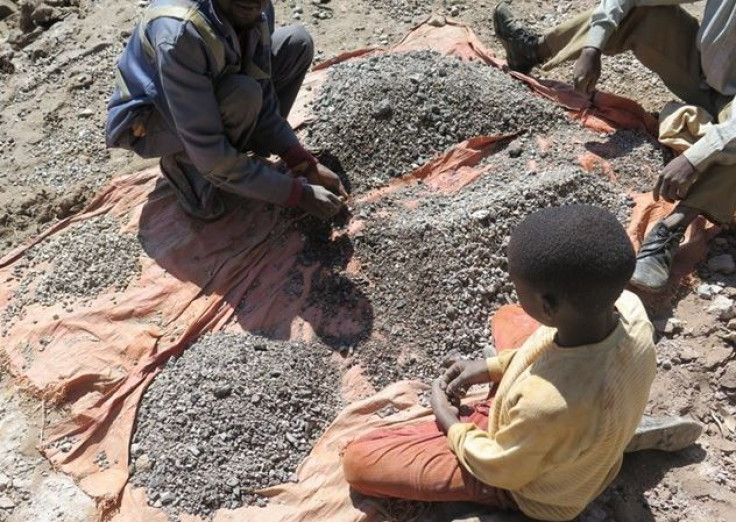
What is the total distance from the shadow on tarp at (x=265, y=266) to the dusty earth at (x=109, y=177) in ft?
2.24

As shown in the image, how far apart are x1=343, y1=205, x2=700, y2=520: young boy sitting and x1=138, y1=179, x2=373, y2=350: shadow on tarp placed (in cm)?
85

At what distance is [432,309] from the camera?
271 centimetres

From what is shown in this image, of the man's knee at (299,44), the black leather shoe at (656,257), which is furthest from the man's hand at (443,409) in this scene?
the man's knee at (299,44)

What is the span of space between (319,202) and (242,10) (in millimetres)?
745

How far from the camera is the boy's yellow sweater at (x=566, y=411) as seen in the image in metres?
1.59

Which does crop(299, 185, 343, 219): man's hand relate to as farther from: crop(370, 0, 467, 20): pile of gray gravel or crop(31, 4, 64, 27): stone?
crop(31, 4, 64, 27): stone

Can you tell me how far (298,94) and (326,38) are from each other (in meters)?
0.83

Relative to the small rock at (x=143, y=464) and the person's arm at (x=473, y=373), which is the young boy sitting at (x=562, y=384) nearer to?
the person's arm at (x=473, y=373)

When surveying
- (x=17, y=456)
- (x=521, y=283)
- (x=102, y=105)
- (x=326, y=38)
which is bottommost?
(x=17, y=456)

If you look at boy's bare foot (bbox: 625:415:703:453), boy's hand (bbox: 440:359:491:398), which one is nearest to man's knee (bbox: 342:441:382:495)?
boy's hand (bbox: 440:359:491:398)

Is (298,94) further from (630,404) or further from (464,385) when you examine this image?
(630,404)

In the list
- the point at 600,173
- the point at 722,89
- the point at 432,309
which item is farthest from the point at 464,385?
the point at 722,89

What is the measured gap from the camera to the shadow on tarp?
2828 mm

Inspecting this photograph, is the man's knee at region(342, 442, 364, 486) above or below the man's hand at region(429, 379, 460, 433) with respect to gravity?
below
